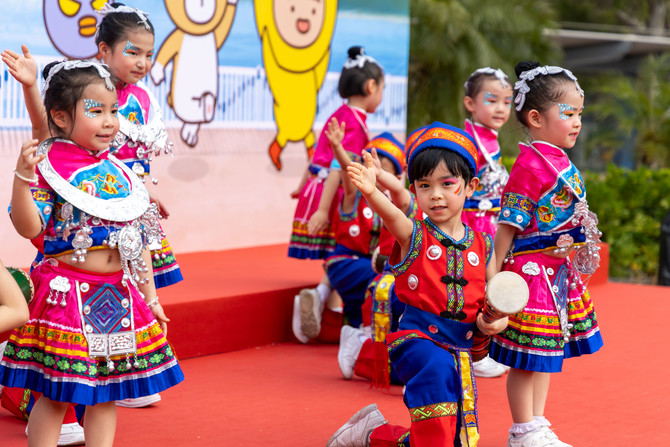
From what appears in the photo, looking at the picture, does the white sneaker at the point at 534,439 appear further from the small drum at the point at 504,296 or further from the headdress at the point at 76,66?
the headdress at the point at 76,66

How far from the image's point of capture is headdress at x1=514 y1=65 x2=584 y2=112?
11.6 feet

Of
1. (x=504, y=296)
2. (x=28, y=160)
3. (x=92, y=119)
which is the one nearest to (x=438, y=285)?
(x=504, y=296)

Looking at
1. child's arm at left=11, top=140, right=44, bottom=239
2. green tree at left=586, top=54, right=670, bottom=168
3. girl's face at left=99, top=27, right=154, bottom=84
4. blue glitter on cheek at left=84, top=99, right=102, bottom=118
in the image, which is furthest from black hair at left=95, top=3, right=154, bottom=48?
green tree at left=586, top=54, right=670, bottom=168

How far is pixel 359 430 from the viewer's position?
10.9 feet

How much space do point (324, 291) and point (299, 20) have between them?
2.98m

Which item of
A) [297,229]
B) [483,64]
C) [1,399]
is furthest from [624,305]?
[483,64]

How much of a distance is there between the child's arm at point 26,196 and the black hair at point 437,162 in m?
1.27

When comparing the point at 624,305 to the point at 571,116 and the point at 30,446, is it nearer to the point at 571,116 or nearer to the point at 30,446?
the point at 571,116

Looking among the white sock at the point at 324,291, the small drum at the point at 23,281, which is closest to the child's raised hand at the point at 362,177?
the small drum at the point at 23,281

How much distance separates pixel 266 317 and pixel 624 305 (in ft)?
9.31

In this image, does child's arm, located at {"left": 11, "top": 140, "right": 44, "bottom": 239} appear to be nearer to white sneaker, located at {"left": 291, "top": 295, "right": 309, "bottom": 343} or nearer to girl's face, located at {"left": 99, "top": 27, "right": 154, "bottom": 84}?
girl's face, located at {"left": 99, "top": 27, "right": 154, "bottom": 84}

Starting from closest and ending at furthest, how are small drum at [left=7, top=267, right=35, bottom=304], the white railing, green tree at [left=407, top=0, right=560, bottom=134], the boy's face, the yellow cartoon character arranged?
small drum at [left=7, top=267, right=35, bottom=304] → the boy's face → the white railing → the yellow cartoon character → green tree at [left=407, top=0, right=560, bottom=134]

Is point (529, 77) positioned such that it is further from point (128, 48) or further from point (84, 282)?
point (84, 282)

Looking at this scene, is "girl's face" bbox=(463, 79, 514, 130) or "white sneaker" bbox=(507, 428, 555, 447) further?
"girl's face" bbox=(463, 79, 514, 130)
